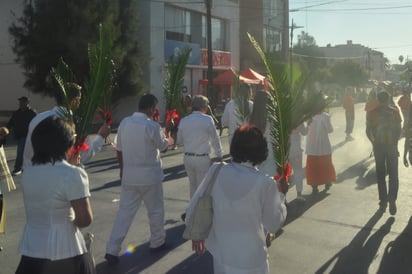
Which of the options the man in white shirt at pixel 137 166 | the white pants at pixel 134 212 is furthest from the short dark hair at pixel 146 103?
the white pants at pixel 134 212

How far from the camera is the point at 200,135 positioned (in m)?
6.71

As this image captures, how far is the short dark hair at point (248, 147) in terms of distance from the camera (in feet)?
10.6

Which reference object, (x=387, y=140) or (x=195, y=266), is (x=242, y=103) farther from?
(x=387, y=140)

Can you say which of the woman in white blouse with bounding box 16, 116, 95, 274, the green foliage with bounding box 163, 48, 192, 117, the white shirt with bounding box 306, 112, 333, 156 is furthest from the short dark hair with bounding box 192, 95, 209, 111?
the woman in white blouse with bounding box 16, 116, 95, 274

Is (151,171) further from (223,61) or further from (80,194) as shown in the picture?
(223,61)

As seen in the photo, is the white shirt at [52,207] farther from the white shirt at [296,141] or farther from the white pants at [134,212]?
the white shirt at [296,141]

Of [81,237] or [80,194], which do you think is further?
[81,237]

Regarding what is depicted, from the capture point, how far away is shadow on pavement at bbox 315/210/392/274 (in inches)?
208

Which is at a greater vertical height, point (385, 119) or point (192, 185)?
point (385, 119)

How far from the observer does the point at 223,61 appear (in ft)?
115

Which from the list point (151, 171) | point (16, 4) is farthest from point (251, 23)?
point (151, 171)

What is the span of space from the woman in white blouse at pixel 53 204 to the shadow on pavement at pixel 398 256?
3.44 meters

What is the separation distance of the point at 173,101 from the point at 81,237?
13.3ft

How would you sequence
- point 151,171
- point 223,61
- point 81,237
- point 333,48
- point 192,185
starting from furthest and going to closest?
point 333,48, point 223,61, point 192,185, point 151,171, point 81,237
